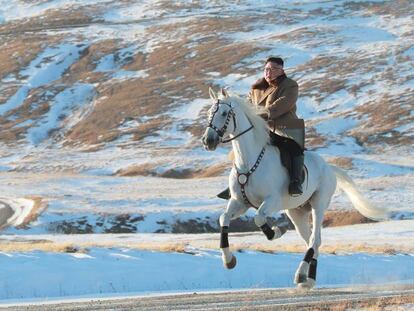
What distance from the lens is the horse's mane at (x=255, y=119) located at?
1470cm

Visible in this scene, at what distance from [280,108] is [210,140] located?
8.35 ft

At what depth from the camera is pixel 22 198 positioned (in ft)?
225

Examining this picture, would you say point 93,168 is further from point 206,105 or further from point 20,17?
point 20,17

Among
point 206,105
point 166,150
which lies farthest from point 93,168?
point 206,105

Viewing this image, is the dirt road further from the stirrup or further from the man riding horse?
the man riding horse

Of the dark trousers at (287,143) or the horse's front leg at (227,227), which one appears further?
the dark trousers at (287,143)

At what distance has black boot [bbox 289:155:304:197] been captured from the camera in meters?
14.8

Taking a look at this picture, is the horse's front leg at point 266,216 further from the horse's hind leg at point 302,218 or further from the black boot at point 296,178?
the horse's hind leg at point 302,218

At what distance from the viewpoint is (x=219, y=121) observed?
1387 cm

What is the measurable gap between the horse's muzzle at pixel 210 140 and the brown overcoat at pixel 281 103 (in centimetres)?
202

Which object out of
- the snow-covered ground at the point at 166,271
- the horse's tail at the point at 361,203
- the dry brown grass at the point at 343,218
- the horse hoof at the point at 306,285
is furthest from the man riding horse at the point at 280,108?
the dry brown grass at the point at 343,218

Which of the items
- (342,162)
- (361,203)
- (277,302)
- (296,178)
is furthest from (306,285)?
(342,162)

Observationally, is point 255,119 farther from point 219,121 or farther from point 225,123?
point 219,121


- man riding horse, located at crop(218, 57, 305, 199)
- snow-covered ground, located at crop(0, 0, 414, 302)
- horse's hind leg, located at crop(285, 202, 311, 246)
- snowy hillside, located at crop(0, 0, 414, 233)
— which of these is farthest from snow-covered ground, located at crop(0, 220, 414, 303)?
snowy hillside, located at crop(0, 0, 414, 233)
